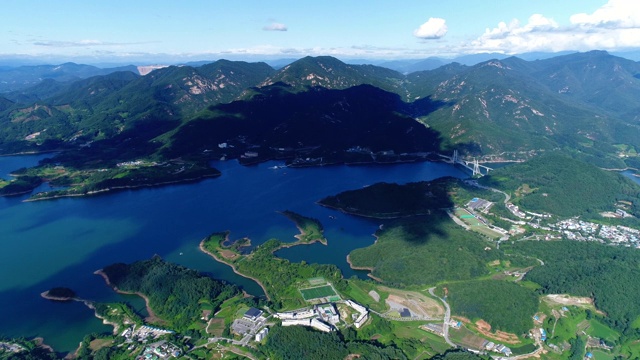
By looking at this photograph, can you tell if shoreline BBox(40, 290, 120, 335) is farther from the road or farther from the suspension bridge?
the suspension bridge

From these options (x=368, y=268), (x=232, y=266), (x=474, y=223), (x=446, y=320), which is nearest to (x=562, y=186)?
(x=474, y=223)

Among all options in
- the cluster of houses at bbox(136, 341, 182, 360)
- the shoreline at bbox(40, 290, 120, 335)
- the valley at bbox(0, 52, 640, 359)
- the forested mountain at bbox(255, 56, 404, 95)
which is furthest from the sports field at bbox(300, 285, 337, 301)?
the forested mountain at bbox(255, 56, 404, 95)

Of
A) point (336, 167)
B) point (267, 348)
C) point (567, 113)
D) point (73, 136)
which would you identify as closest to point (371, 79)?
A: point (567, 113)

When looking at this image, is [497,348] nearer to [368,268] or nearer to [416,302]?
[416,302]

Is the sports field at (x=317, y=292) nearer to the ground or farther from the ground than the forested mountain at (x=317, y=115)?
nearer to the ground

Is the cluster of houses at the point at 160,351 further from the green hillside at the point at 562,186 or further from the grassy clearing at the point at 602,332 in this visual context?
the green hillside at the point at 562,186

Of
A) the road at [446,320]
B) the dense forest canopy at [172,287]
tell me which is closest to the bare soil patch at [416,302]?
the road at [446,320]

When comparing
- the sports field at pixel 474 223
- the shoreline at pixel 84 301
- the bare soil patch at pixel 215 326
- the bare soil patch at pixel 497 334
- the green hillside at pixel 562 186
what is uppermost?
the green hillside at pixel 562 186
